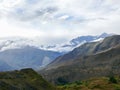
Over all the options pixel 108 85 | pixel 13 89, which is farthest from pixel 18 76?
pixel 108 85

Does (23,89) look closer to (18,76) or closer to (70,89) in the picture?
(18,76)

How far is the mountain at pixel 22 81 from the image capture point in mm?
82500

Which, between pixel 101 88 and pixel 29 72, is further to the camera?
pixel 101 88

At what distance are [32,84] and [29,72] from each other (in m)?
7.72

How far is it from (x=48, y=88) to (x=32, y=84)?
6067 mm

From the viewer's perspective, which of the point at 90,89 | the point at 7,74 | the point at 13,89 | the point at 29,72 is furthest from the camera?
the point at 90,89

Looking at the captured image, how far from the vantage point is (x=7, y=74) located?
291 feet

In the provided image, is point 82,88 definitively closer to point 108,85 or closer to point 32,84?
point 108,85

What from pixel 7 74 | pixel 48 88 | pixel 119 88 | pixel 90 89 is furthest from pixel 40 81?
pixel 119 88

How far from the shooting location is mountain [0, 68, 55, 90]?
8250 cm

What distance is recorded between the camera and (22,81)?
87.4m

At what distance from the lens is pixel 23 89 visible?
83.9 m

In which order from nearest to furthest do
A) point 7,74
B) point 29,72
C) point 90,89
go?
point 7,74 → point 29,72 → point 90,89

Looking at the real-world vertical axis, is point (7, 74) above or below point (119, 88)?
above
